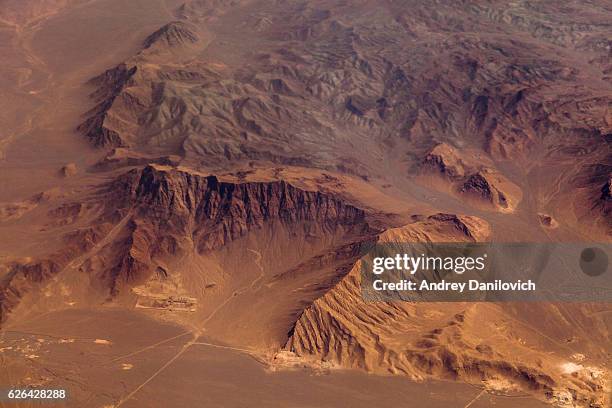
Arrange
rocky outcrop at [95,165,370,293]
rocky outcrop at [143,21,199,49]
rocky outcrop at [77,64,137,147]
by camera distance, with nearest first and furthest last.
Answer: rocky outcrop at [95,165,370,293] → rocky outcrop at [77,64,137,147] → rocky outcrop at [143,21,199,49]

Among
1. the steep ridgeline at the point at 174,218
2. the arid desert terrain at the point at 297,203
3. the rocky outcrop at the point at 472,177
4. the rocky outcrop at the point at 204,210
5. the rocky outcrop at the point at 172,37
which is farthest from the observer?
the rocky outcrop at the point at 172,37

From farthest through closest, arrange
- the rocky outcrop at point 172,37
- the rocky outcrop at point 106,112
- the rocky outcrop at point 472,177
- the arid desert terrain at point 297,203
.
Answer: the rocky outcrop at point 172,37 → the rocky outcrop at point 106,112 → the rocky outcrop at point 472,177 → the arid desert terrain at point 297,203

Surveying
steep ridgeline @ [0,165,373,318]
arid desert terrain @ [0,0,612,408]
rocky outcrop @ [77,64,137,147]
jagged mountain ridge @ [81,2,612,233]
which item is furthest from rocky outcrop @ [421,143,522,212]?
rocky outcrop @ [77,64,137,147]

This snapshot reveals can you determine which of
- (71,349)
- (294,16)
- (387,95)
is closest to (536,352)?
(71,349)

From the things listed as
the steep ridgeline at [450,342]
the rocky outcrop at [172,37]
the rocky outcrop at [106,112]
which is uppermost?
the rocky outcrop at [172,37]

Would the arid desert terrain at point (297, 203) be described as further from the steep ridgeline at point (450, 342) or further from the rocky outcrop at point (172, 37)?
the rocky outcrop at point (172, 37)

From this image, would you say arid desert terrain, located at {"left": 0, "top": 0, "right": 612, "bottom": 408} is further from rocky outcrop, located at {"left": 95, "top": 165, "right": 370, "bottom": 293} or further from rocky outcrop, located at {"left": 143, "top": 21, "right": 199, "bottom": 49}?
rocky outcrop, located at {"left": 143, "top": 21, "right": 199, "bottom": 49}

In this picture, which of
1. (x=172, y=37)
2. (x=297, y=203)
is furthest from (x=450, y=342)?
(x=172, y=37)

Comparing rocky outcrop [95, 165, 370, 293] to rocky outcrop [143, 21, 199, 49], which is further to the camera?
rocky outcrop [143, 21, 199, 49]

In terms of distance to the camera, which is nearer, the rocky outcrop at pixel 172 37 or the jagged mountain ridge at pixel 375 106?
the jagged mountain ridge at pixel 375 106

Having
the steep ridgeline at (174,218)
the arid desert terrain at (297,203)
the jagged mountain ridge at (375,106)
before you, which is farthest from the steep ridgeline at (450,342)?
the jagged mountain ridge at (375,106)

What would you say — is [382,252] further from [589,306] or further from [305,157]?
[305,157]

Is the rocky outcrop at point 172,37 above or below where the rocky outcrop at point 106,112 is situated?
above
